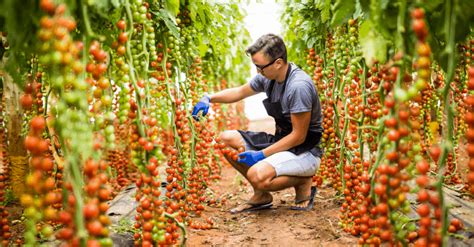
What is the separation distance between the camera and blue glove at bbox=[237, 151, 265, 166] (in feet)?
9.93

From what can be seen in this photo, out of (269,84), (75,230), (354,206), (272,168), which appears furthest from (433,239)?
(269,84)

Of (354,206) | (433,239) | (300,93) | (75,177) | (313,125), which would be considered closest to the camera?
(75,177)

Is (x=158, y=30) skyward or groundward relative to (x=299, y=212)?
skyward

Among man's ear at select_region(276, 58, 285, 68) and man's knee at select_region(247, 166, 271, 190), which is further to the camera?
man's ear at select_region(276, 58, 285, 68)

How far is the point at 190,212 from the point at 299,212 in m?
0.83

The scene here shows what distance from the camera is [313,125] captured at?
3.13 m

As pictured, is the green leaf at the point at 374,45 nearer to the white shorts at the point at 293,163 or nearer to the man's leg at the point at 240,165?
the white shorts at the point at 293,163

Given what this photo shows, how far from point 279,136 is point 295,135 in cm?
38

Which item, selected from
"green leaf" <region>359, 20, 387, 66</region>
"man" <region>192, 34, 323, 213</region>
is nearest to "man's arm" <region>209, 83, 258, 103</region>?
"man" <region>192, 34, 323, 213</region>

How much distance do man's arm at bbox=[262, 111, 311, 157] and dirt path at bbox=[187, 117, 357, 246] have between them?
51 centimetres

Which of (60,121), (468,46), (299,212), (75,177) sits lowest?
(299,212)

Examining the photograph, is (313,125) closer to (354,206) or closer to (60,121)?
(354,206)

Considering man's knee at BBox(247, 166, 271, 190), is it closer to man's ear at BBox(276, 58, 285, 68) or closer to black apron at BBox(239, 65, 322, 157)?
black apron at BBox(239, 65, 322, 157)

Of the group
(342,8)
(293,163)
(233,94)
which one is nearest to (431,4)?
(342,8)
